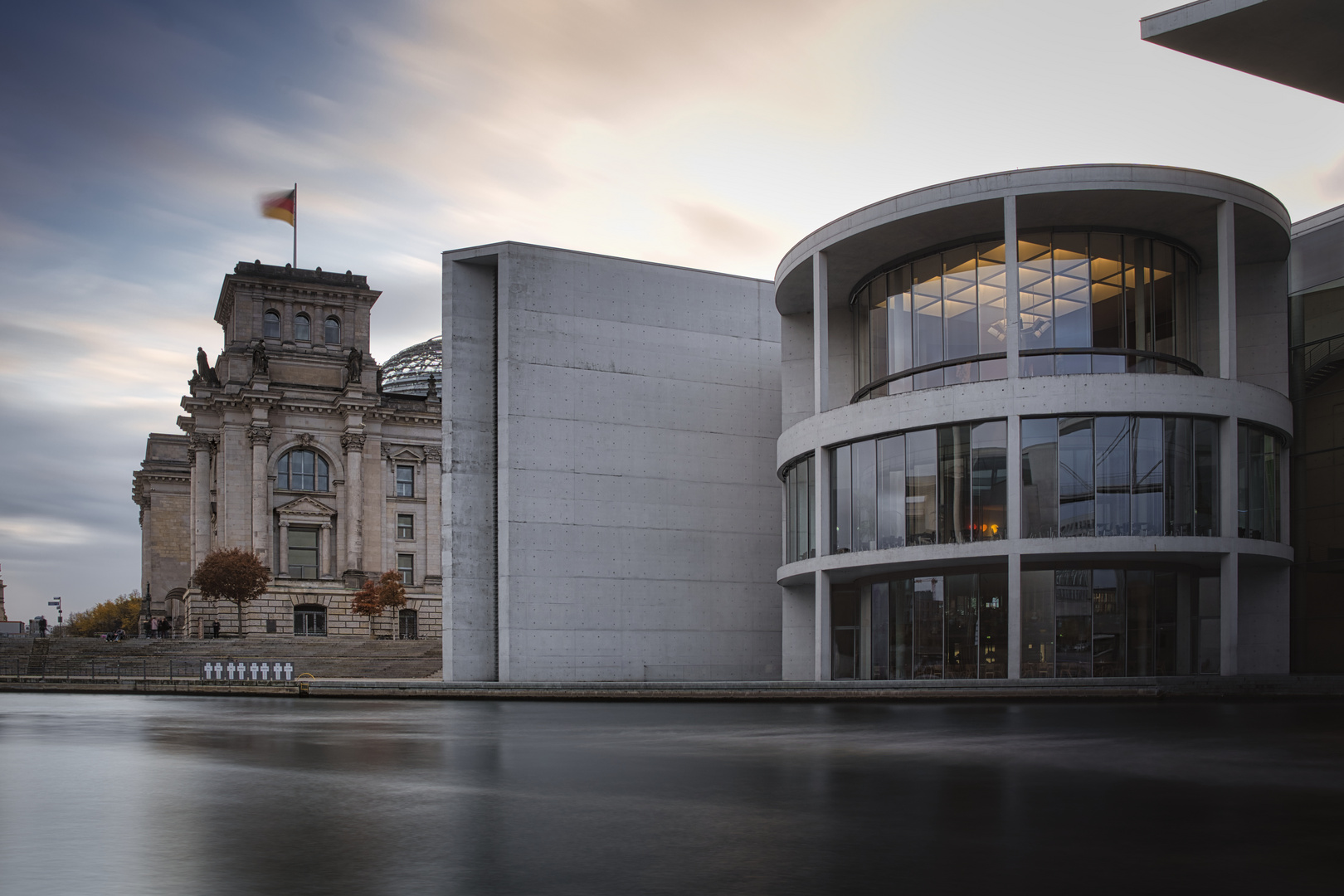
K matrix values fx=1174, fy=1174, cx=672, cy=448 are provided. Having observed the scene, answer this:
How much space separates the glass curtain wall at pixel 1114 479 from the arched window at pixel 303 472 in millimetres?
70013

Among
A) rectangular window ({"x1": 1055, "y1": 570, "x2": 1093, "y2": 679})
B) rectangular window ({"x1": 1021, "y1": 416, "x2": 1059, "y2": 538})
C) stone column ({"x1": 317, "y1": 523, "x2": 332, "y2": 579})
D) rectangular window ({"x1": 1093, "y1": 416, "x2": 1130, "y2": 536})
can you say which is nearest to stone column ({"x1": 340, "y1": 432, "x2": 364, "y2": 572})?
stone column ({"x1": 317, "y1": 523, "x2": 332, "y2": 579})

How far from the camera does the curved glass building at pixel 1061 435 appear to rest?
108ft

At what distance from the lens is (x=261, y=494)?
88.1m

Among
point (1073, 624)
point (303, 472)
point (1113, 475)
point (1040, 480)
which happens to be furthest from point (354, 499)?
point (1113, 475)

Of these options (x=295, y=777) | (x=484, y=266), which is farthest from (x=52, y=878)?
(x=484, y=266)

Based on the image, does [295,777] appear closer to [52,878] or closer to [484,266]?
[52,878]

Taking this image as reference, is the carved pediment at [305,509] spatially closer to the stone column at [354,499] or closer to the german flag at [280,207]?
the stone column at [354,499]

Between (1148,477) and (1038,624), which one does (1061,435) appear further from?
(1038,624)

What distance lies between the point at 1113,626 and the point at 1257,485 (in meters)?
6.22

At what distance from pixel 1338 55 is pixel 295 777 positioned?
2241cm

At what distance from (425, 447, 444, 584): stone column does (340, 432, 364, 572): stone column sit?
214 inches

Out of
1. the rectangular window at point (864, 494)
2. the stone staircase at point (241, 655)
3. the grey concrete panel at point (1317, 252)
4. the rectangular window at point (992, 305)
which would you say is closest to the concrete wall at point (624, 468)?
the rectangular window at point (864, 494)

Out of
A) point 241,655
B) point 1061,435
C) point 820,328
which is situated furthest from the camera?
point 241,655

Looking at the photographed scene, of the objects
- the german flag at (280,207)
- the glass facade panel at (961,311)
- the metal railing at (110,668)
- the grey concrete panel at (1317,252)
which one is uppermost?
the german flag at (280,207)
